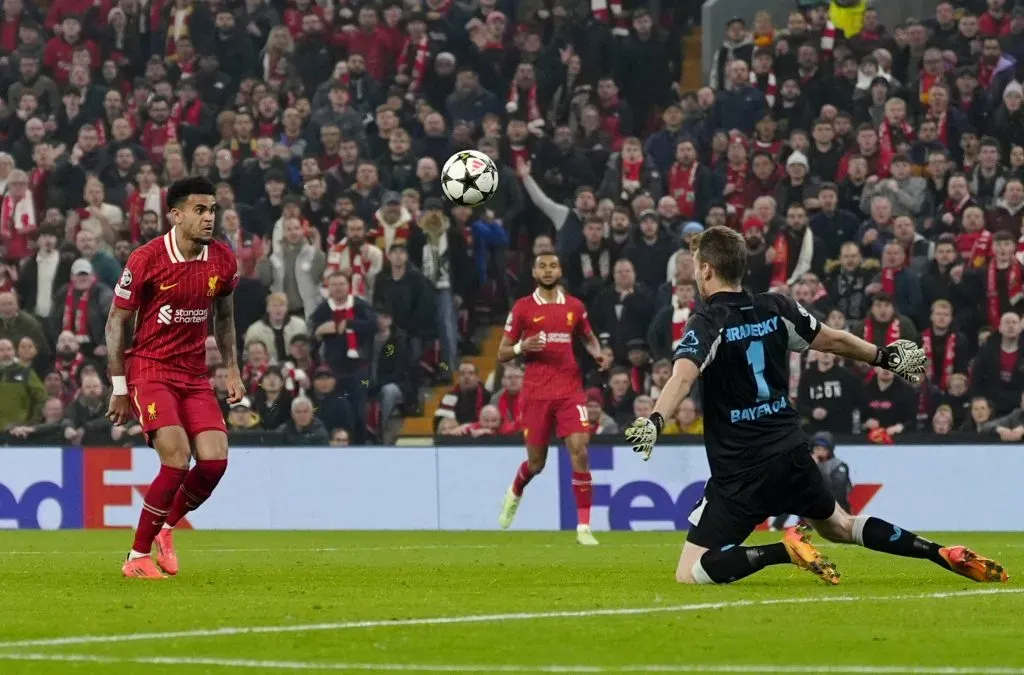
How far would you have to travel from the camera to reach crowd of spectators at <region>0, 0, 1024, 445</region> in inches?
795

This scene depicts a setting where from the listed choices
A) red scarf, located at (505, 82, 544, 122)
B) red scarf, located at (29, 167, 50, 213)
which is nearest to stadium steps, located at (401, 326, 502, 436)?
red scarf, located at (505, 82, 544, 122)

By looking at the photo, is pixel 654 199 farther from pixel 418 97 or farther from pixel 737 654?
pixel 737 654

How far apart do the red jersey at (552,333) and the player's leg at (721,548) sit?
7103mm

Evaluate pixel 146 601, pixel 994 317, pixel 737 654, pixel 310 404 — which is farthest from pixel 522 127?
pixel 737 654

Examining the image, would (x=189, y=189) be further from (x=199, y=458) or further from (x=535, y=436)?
(x=535, y=436)

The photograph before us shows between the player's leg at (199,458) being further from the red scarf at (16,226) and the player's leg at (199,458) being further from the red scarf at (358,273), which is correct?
the red scarf at (16,226)

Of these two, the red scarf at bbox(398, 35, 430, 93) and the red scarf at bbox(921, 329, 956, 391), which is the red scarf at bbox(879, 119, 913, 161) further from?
the red scarf at bbox(398, 35, 430, 93)

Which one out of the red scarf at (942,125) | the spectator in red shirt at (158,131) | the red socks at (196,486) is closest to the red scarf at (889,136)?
the red scarf at (942,125)

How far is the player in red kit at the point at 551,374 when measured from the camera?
671 inches

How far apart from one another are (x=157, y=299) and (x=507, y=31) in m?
14.5

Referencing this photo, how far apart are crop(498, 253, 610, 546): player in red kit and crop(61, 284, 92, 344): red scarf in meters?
6.98

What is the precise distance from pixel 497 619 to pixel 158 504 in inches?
134

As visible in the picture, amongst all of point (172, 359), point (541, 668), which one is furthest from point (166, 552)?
point (541, 668)

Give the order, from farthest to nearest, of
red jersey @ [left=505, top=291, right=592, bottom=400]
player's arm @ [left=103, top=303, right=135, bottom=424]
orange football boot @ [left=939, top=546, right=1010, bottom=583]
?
red jersey @ [left=505, top=291, right=592, bottom=400] → player's arm @ [left=103, top=303, right=135, bottom=424] → orange football boot @ [left=939, top=546, right=1010, bottom=583]
